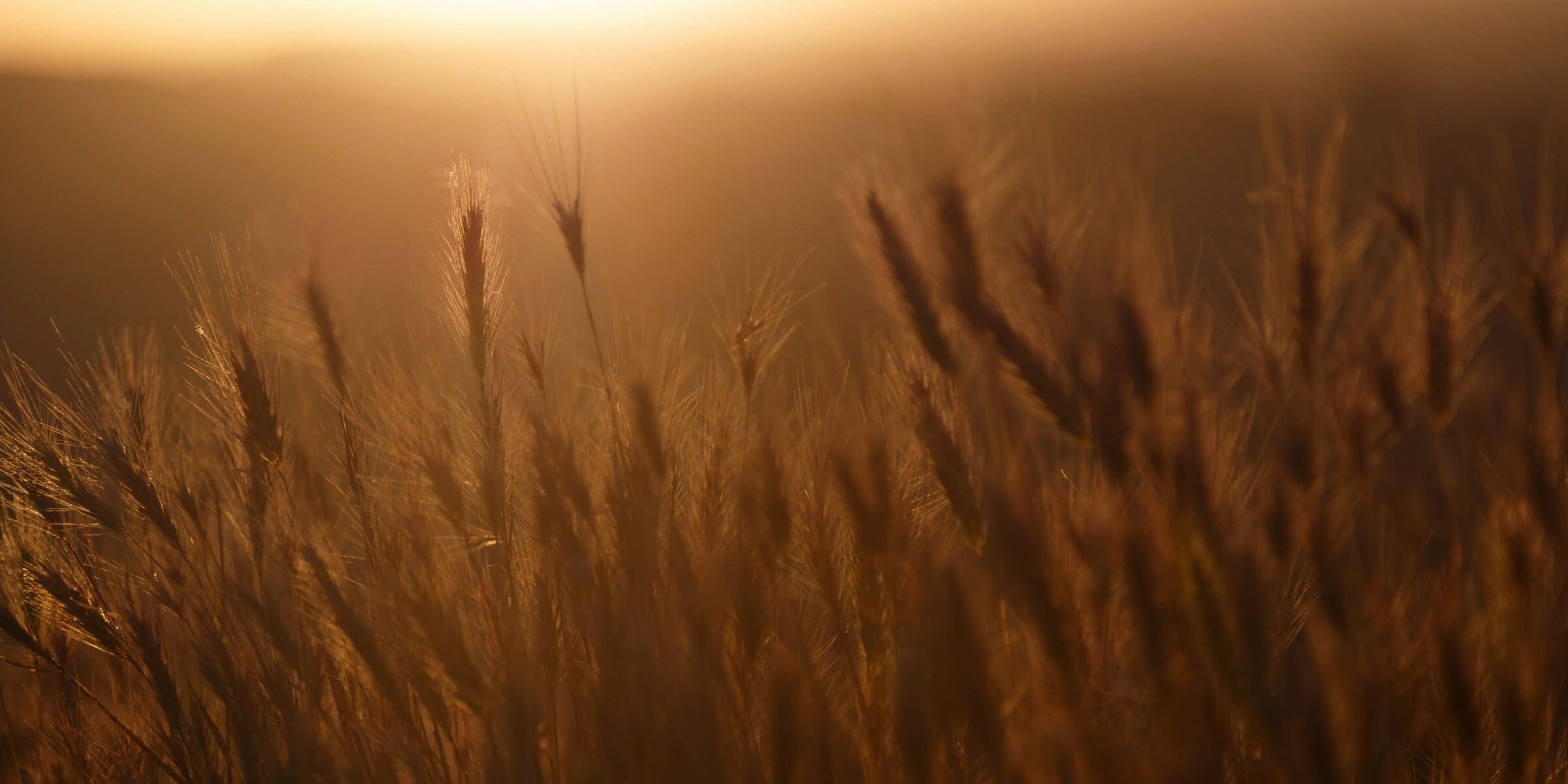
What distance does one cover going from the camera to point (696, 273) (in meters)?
8.30

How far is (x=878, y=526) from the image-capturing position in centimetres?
132

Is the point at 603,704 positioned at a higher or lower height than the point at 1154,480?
lower

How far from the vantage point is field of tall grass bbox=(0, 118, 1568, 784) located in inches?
43.8

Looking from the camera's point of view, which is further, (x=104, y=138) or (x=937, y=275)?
(x=104, y=138)

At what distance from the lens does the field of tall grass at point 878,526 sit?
111 centimetres

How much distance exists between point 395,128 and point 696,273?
246 cm

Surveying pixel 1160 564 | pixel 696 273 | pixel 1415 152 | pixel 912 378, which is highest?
pixel 1415 152

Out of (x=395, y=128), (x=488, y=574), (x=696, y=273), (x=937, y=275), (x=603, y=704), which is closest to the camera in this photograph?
(x=937, y=275)

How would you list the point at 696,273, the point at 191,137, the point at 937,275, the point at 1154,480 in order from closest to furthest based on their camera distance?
the point at 1154,480 < the point at 937,275 < the point at 696,273 < the point at 191,137

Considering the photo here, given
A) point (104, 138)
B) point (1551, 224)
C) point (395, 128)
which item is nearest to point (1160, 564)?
point (1551, 224)

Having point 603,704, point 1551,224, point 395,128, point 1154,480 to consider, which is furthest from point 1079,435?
point 395,128

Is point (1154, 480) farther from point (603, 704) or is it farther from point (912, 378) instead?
point (603, 704)

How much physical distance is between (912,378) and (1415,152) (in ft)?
2.44

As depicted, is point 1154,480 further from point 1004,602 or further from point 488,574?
point 488,574
